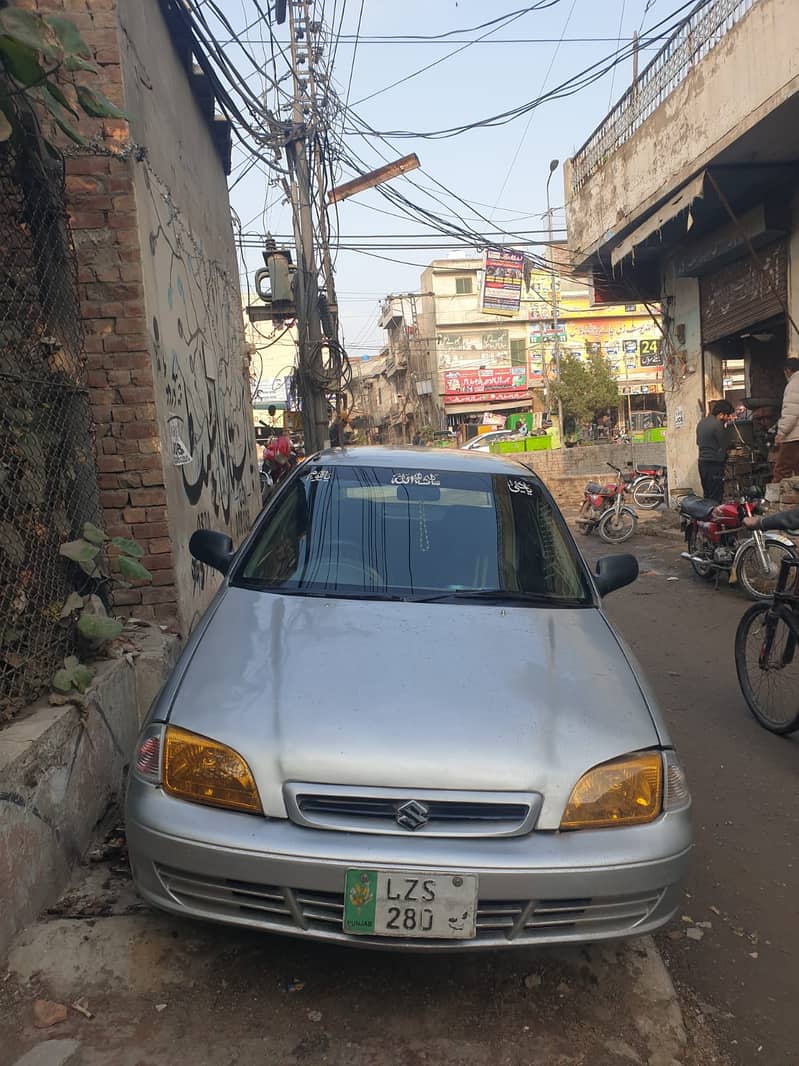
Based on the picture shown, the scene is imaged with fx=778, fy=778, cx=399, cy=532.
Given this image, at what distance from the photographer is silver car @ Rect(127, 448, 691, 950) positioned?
6.62 ft

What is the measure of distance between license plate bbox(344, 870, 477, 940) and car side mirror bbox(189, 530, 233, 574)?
5.76 feet

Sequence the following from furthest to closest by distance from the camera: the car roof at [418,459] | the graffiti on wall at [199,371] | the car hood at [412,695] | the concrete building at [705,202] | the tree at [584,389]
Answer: the tree at [584,389] < the concrete building at [705,202] < the graffiti on wall at [199,371] < the car roof at [418,459] < the car hood at [412,695]

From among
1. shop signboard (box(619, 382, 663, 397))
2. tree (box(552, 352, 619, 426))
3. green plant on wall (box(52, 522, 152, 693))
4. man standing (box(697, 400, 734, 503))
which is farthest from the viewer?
shop signboard (box(619, 382, 663, 397))

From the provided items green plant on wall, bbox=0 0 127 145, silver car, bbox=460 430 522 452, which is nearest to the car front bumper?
green plant on wall, bbox=0 0 127 145

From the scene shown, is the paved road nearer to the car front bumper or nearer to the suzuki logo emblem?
the car front bumper

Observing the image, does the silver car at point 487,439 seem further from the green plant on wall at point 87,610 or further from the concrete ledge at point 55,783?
the concrete ledge at point 55,783

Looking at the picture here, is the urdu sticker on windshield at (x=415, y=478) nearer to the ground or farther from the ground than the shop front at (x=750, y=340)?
nearer to the ground

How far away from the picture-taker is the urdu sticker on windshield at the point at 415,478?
3.70 m

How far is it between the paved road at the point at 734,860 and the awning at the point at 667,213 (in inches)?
200

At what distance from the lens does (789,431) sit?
7906 millimetres

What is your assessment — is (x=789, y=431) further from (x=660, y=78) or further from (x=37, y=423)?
(x=37, y=423)

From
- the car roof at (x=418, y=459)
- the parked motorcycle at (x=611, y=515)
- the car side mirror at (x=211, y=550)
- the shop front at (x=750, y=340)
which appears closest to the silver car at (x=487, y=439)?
the parked motorcycle at (x=611, y=515)

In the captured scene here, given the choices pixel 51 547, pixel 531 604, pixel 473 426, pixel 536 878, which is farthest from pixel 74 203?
pixel 473 426

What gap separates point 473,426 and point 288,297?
31892 millimetres
